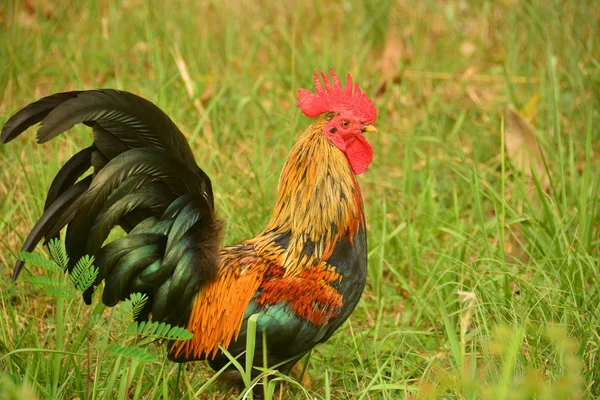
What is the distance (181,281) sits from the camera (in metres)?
2.75

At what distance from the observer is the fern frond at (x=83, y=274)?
7.97 feet

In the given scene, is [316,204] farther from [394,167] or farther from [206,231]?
[394,167]

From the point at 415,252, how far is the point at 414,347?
663 mm

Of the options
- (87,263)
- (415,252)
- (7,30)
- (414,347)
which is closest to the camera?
(87,263)

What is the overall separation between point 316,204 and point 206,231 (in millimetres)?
493

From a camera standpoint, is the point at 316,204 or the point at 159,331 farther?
the point at 316,204

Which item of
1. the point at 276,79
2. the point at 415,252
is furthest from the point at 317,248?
the point at 276,79

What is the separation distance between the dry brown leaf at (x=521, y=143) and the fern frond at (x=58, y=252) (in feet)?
9.44

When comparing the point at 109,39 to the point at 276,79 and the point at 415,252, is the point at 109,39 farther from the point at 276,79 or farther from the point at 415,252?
the point at 415,252

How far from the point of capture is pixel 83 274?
95.6 inches

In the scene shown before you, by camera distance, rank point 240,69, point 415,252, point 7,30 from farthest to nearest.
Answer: point 240,69, point 7,30, point 415,252

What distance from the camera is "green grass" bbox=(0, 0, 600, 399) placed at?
2900mm

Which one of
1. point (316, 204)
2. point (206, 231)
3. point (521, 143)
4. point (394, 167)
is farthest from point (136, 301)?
point (394, 167)

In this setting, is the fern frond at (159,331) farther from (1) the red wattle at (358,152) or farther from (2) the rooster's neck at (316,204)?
(1) the red wattle at (358,152)
